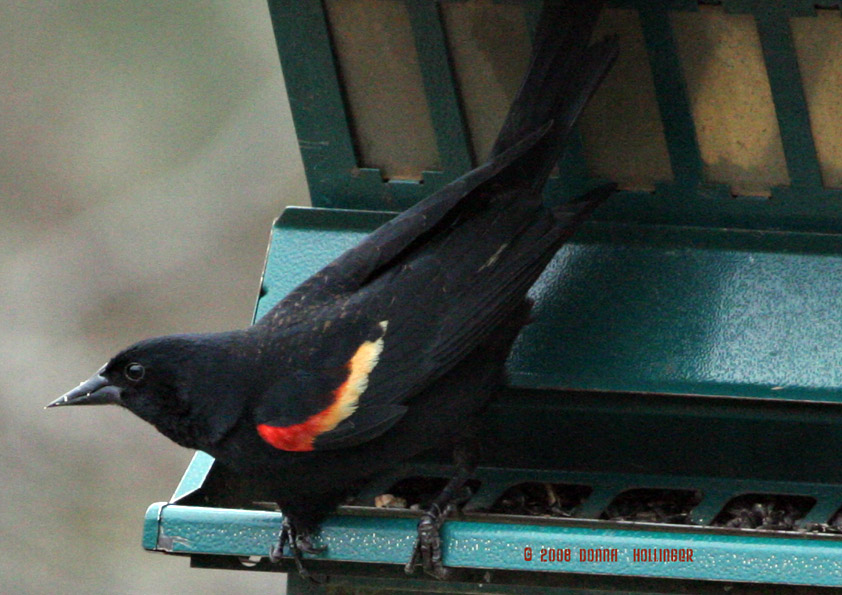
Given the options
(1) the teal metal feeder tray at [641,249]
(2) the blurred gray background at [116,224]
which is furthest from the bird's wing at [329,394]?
(2) the blurred gray background at [116,224]

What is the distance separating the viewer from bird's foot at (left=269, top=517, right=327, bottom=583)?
2.93 meters

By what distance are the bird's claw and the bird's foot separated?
220mm

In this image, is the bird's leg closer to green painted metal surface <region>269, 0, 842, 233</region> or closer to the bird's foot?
the bird's foot

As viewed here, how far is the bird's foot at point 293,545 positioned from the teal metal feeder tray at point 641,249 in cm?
3

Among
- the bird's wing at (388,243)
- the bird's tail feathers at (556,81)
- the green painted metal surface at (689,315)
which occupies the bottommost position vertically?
the green painted metal surface at (689,315)

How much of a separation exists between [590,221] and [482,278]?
444mm

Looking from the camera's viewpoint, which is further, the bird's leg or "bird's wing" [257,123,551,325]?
"bird's wing" [257,123,551,325]

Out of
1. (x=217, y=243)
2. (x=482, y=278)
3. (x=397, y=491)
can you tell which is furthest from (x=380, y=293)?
(x=217, y=243)

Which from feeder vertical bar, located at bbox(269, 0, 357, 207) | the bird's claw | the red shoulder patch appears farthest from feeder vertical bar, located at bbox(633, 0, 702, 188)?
the bird's claw

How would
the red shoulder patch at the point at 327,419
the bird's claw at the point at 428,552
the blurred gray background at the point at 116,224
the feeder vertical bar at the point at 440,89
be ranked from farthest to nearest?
the blurred gray background at the point at 116,224
the feeder vertical bar at the point at 440,89
the red shoulder patch at the point at 327,419
the bird's claw at the point at 428,552

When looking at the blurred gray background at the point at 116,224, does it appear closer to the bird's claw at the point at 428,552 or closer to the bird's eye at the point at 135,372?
the bird's eye at the point at 135,372

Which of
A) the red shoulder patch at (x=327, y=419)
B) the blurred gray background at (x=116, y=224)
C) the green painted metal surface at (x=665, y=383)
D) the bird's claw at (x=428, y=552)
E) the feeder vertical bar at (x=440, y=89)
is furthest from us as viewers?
the blurred gray background at (x=116, y=224)

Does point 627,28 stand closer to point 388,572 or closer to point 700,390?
point 700,390

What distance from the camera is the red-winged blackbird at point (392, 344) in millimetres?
3107
